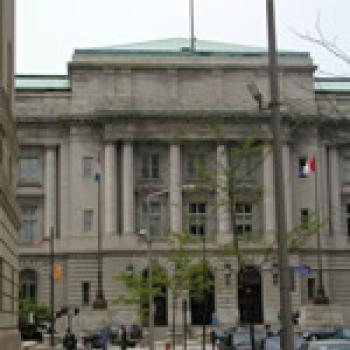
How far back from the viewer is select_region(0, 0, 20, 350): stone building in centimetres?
3062

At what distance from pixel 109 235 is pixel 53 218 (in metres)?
6.28

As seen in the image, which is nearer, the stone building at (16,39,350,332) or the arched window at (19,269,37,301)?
the stone building at (16,39,350,332)

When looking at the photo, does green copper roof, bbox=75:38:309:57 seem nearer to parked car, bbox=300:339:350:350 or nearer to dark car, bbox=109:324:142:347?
dark car, bbox=109:324:142:347

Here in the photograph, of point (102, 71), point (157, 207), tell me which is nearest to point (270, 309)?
point (157, 207)

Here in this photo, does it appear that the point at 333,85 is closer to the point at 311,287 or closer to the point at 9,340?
the point at 311,287

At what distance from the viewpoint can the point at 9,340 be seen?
106 ft

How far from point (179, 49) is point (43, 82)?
1391 centimetres

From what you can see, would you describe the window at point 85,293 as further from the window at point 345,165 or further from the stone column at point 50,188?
the window at point 345,165

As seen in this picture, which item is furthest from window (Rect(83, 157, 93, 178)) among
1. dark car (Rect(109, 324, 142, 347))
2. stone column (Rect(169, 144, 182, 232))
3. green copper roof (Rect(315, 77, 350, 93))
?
green copper roof (Rect(315, 77, 350, 93))

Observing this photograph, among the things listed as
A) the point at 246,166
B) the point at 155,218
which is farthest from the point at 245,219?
the point at 246,166

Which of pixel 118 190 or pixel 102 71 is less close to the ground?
pixel 102 71

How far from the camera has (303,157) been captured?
338ft

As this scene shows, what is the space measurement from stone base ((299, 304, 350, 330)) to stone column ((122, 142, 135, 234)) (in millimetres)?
19250

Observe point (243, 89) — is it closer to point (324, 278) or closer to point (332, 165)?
point (332, 165)
